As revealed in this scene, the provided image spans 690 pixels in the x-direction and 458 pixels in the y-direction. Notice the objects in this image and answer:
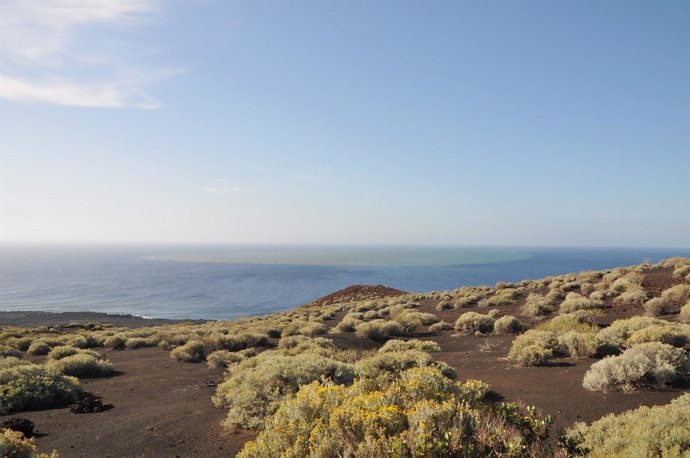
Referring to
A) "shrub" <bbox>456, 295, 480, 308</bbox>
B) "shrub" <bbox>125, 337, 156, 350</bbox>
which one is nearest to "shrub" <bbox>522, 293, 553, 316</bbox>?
"shrub" <bbox>456, 295, 480, 308</bbox>

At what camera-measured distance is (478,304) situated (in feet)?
86.4

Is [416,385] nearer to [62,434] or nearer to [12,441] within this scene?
[12,441]

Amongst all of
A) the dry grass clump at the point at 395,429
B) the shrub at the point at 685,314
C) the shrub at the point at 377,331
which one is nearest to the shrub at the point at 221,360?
the shrub at the point at 377,331

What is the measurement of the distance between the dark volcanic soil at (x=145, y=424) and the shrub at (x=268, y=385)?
29cm

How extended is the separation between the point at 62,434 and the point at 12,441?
9.39 feet

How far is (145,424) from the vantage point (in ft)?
25.6

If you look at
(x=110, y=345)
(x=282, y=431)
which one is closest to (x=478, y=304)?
(x=110, y=345)

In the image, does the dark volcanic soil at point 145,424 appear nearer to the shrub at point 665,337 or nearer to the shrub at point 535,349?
the shrub at point 535,349

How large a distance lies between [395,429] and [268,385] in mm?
3976

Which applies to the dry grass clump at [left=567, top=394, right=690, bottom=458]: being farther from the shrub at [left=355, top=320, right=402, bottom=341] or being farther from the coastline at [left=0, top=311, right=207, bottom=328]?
the coastline at [left=0, top=311, right=207, bottom=328]

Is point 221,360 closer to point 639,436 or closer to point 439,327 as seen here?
point 439,327

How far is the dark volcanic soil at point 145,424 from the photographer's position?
6676 millimetres

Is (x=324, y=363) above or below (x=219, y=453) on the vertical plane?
above

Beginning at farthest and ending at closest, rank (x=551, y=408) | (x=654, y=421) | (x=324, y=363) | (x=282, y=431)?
(x=324, y=363) < (x=551, y=408) < (x=282, y=431) < (x=654, y=421)
